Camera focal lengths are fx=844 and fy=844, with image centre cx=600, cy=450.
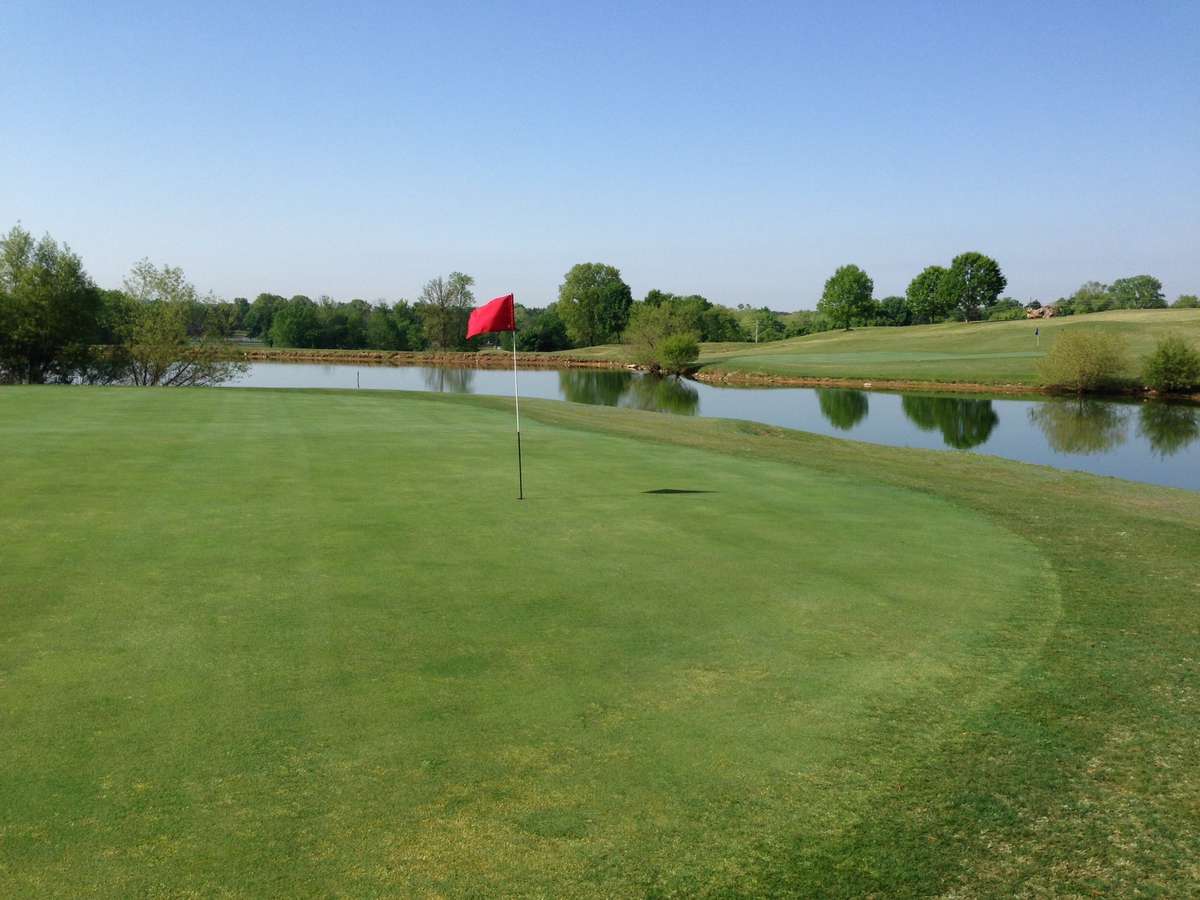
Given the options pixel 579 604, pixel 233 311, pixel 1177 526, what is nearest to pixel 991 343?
pixel 233 311

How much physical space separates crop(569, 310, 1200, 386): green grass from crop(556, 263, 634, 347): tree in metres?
21.2

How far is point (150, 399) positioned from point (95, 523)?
1915 cm

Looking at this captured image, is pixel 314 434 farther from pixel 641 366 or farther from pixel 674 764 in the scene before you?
pixel 641 366

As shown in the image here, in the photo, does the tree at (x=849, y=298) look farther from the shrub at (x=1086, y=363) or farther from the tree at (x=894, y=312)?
the shrub at (x=1086, y=363)

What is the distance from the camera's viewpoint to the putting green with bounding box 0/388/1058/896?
13.8 feet

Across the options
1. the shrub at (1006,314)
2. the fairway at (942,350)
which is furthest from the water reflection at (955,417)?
the shrub at (1006,314)

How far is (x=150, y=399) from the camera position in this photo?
26875mm

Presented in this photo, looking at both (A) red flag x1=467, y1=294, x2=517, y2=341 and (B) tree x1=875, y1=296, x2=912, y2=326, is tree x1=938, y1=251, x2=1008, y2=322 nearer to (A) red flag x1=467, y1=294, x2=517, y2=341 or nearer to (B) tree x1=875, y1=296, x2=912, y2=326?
(B) tree x1=875, y1=296, x2=912, y2=326

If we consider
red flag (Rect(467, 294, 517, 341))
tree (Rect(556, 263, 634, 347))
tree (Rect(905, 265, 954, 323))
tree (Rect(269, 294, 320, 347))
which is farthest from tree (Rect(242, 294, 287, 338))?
red flag (Rect(467, 294, 517, 341))

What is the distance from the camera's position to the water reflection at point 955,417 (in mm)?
38972

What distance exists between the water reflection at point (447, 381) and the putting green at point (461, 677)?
5121 cm

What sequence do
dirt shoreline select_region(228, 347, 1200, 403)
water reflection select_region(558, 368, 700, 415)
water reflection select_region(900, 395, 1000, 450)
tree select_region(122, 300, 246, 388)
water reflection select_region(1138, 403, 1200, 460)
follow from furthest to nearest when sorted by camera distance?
dirt shoreline select_region(228, 347, 1200, 403) → tree select_region(122, 300, 246, 388) → water reflection select_region(558, 368, 700, 415) → water reflection select_region(900, 395, 1000, 450) → water reflection select_region(1138, 403, 1200, 460)

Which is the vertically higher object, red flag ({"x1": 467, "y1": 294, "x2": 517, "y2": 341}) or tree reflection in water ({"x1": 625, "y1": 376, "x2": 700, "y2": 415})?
Answer: red flag ({"x1": 467, "y1": 294, "x2": 517, "y2": 341})

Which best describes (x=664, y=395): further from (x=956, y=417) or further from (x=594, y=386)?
(x=956, y=417)
